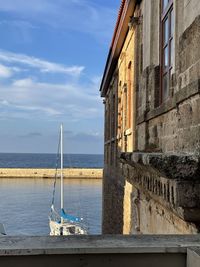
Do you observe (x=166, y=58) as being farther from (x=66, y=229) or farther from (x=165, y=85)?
(x=66, y=229)

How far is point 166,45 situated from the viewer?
626 cm

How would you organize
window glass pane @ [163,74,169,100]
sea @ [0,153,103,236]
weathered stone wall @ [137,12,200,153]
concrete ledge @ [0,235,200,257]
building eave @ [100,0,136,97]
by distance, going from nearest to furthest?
concrete ledge @ [0,235,200,257] < weathered stone wall @ [137,12,200,153] < window glass pane @ [163,74,169,100] < building eave @ [100,0,136,97] < sea @ [0,153,103,236]

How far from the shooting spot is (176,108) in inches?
188

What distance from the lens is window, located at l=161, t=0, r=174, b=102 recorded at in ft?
19.0

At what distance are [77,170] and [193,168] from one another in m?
79.8

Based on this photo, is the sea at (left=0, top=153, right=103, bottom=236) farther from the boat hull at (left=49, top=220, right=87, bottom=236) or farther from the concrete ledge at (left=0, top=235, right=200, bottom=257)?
the concrete ledge at (left=0, top=235, right=200, bottom=257)

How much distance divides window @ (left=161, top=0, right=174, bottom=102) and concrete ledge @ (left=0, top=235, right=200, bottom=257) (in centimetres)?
353

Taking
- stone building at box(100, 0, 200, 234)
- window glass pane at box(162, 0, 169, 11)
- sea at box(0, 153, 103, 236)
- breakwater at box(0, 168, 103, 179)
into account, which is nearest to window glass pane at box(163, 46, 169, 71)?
stone building at box(100, 0, 200, 234)

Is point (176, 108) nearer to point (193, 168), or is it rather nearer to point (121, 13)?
point (193, 168)

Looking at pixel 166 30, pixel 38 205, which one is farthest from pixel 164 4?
pixel 38 205

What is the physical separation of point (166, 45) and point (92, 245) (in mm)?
4396

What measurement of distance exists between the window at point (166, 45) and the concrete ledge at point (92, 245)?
3534 millimetres

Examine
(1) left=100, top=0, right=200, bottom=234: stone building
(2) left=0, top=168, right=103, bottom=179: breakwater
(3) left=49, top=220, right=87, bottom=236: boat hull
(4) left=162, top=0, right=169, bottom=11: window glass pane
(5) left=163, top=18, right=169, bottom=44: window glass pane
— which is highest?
(4) left=162, top=0, right=169, bottom=11: window glass pane

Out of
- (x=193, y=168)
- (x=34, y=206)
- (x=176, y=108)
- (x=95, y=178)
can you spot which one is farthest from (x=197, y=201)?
(x=95, y=178)
